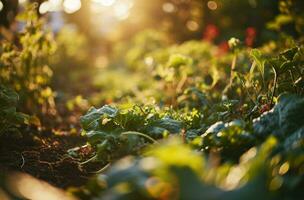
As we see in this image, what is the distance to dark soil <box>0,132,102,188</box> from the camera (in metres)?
2.53

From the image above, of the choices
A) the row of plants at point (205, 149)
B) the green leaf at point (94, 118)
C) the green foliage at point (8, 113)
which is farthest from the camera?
the green foliage at point (8, 113)

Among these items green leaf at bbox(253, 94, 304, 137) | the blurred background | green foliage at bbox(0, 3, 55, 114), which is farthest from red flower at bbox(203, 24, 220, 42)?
green leaf at bbox(253, 94, 304, 137)

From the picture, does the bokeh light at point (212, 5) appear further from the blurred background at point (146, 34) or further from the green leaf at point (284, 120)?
the green leaf at point (284, 120)

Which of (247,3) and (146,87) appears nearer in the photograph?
(146,87)

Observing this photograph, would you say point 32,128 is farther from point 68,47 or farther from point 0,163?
point 68,47

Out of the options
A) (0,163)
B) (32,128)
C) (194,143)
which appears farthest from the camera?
(32,128)

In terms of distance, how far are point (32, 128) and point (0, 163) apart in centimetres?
121

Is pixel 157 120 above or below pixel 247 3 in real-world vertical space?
below

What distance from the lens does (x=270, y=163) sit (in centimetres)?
190

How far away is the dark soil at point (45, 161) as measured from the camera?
2.53 m

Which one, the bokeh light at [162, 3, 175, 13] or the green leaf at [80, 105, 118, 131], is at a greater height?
the bokeh light at [162, 3, 175, 13]

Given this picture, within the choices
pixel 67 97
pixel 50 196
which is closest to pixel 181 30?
pixel 67 97

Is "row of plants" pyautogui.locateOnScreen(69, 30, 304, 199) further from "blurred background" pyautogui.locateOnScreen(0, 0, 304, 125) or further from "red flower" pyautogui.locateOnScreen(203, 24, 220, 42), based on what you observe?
"red flower" pyautogui.locateOnScreen(203, 24, 220, 42)

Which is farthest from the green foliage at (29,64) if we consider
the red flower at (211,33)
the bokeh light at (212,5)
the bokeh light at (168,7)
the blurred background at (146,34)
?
the bokeh light at (168,7)
